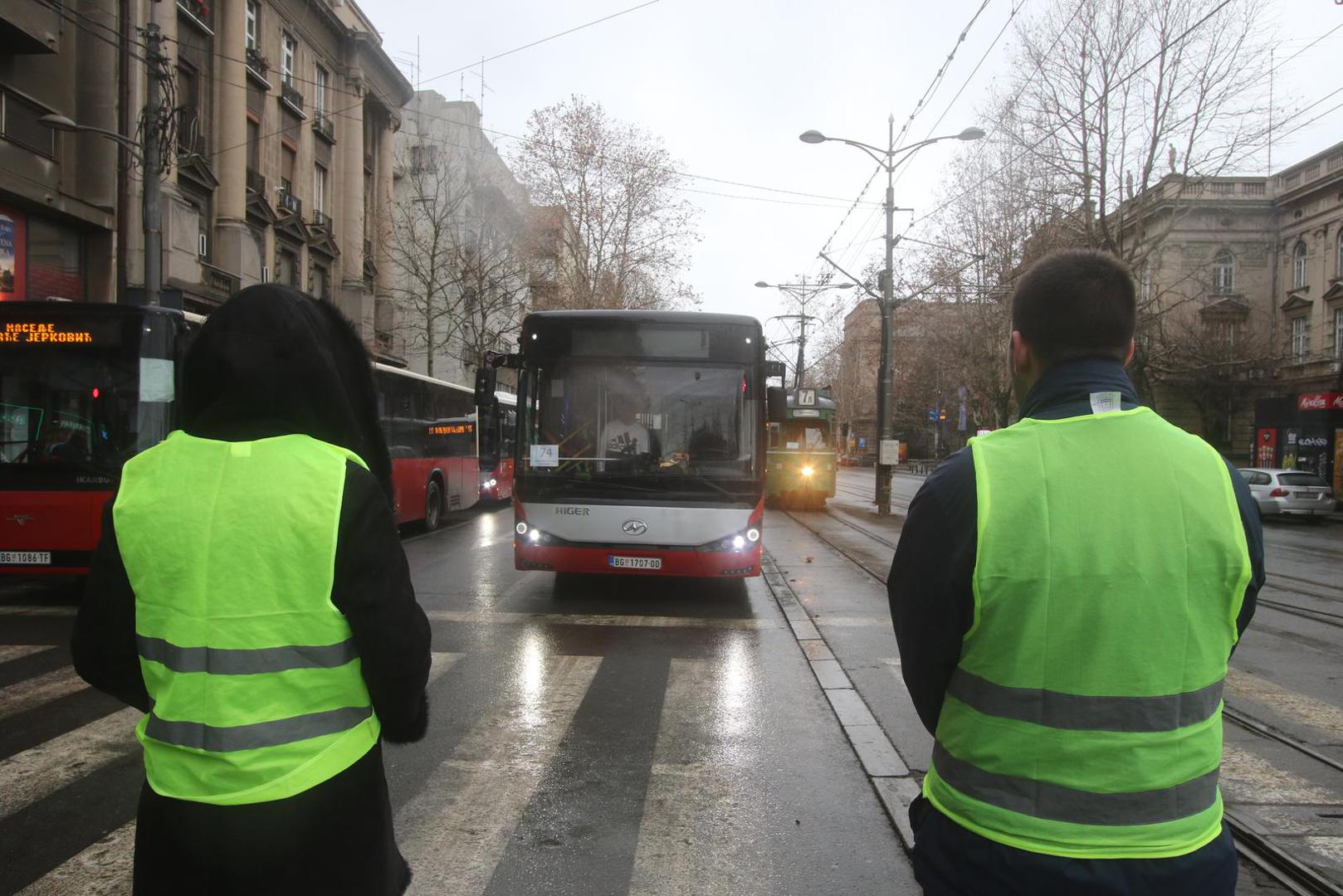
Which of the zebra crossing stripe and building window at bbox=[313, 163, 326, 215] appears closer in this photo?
the zebra crossing stripe

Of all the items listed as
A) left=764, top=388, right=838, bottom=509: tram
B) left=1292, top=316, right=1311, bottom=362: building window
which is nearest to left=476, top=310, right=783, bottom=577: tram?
left=764, top=388, right=838, bottom=509: tram

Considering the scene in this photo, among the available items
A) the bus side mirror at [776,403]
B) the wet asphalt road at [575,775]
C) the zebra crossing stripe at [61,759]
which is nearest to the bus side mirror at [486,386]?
the wet asphalt road at [575,775]

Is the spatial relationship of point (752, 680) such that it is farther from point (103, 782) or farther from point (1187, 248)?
point (1187, 248)

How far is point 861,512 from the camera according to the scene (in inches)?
981

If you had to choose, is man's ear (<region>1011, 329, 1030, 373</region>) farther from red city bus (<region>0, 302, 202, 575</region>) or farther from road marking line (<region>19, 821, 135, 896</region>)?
red city bus (<region>0, 302, 202, 575</region>)

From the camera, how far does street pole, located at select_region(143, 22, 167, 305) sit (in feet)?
47.2

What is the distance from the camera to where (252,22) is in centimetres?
2739

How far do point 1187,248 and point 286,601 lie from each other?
4630 centimetres

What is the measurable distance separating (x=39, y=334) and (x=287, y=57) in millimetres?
24331

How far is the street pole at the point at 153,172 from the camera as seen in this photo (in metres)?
14.4

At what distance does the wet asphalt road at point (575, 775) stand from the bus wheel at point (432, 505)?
9.46 meters

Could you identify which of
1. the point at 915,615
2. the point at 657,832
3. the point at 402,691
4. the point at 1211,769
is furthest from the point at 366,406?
the point at 657,832

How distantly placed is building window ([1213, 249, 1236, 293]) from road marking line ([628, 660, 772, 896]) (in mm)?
43152

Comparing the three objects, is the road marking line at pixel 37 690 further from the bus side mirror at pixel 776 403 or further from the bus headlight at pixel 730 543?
the bus side mirror at pixel 776 403
